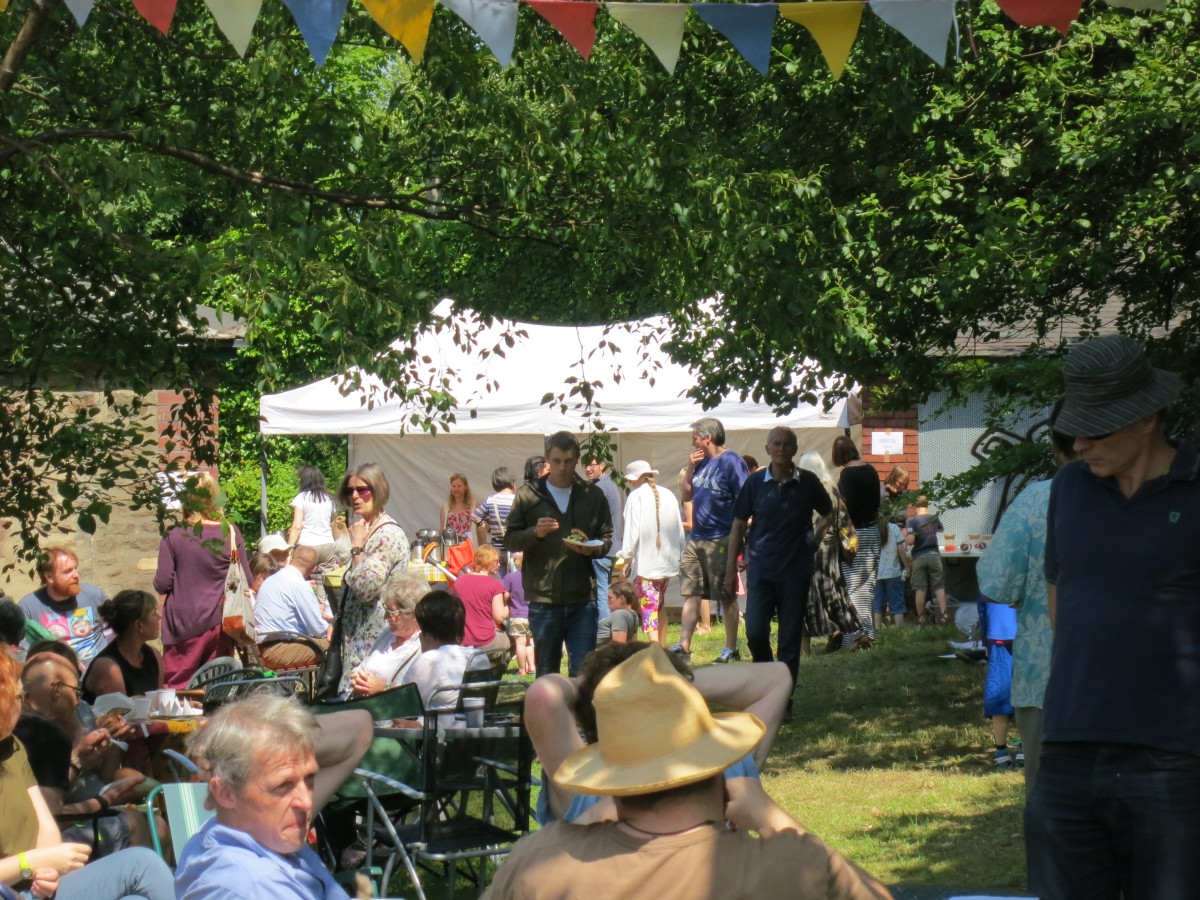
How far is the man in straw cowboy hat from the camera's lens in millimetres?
2318

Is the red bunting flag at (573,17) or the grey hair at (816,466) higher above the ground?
the red bunting flag at (573,17)

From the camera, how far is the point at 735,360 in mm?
9195

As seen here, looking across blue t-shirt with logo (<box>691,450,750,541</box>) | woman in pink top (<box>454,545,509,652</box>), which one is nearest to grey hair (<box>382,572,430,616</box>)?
woman in pink top (<box>454,545,509,652</box>)

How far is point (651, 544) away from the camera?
13.5 meters

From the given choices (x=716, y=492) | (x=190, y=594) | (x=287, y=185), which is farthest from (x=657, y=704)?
(x=716, y=492)

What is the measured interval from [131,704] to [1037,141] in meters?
5.17

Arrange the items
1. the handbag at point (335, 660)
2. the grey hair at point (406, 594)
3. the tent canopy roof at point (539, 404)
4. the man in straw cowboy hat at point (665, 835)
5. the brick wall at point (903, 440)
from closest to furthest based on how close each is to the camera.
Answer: the man in straw cowboy hat at point (665, 835) → the grey hair at point (406, 594) → the handbag at point (335, 660) → the tent canopy roof at point (539, 404) → the brick wall at point (903, 440)

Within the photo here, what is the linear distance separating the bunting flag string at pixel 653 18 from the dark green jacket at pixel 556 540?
3.65 m

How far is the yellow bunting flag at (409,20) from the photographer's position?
16.6ft

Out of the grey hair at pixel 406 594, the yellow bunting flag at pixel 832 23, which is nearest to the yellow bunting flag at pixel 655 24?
the yellow bunting flag at pixel 832 23

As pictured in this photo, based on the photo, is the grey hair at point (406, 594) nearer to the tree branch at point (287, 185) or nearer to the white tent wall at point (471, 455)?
the tree branch at point (287, 185)

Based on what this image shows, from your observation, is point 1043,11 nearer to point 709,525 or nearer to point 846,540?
point 846,540

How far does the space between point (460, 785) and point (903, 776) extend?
273cm

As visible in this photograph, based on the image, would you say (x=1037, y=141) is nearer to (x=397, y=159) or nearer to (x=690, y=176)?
(x=690, y=176)
